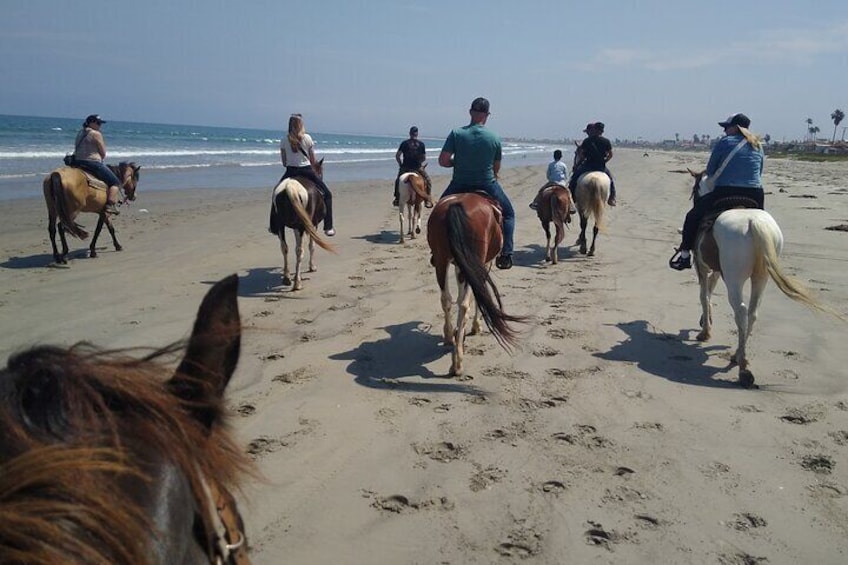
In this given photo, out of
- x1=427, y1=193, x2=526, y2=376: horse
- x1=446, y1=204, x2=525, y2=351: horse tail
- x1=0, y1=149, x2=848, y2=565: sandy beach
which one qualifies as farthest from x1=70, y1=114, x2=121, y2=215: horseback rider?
x1=446, y1=204, x2=525, y2=351: horse tail

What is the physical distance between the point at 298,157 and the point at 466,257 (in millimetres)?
4361

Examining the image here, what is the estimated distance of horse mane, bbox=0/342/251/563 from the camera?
3.02ft

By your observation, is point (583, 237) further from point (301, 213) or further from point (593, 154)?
point (301, 213)

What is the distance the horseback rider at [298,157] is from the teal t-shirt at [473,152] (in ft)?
9.79

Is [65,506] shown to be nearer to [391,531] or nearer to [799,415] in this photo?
[391,531]

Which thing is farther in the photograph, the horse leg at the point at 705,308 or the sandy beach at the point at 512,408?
the horse leg at the point at 705,308

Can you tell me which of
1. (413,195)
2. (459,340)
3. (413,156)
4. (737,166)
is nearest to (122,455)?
(459,340)

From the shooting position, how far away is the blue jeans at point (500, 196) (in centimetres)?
661

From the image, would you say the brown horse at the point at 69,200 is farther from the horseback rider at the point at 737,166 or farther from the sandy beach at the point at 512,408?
the horseback rider at the point at 737,166

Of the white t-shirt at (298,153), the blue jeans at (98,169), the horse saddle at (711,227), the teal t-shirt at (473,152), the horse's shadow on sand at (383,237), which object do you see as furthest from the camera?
the horse's shadow on sand at (383,237)

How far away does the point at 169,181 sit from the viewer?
2255 cm

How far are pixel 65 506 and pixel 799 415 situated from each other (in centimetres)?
506

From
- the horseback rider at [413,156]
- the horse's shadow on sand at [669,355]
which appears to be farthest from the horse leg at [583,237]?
the horse's shadow on sand at [669,355]

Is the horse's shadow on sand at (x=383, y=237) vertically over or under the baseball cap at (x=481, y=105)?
under
